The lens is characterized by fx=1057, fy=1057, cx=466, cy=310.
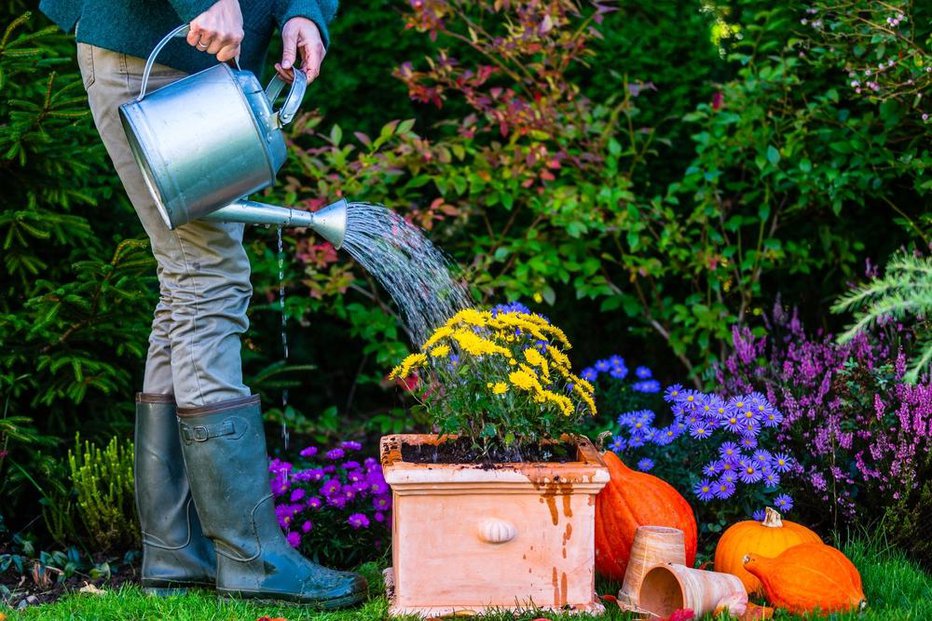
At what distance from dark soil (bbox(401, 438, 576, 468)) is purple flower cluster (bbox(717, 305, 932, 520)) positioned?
2.25 feet

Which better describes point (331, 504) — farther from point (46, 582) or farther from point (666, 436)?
point (666, 436)

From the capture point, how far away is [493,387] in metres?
2.30

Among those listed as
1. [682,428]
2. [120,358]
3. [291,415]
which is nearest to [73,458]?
[120,358]

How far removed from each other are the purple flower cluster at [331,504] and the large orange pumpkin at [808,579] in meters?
1.01

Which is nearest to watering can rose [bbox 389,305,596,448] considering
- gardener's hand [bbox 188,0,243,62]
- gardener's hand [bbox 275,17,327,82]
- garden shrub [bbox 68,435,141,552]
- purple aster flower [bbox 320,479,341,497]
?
purple aster flower [bbox 320,479,341,497]

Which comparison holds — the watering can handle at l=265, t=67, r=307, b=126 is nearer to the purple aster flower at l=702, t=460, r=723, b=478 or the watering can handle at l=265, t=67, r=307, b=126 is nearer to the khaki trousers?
the khaki trousers

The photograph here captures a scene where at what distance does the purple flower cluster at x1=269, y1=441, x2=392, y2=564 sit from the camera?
2.74 meters

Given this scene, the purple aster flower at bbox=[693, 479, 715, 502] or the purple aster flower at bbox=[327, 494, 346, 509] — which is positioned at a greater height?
the purple aster flower at bbox=[693, 479, 715, 502]

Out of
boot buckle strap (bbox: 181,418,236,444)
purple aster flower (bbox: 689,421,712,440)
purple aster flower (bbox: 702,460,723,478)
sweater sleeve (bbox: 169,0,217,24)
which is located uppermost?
sweater sleeve (bbox: 169,0,217,24)

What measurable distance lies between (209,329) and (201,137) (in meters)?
0.45

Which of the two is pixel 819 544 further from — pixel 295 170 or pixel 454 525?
pixel 295 170

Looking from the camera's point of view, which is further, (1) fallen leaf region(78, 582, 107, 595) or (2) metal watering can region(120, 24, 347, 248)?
(1) fallen leaf region(78, 582, 107, 595)

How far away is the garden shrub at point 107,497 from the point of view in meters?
2.76

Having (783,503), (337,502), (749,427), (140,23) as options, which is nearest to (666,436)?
(749,427)
